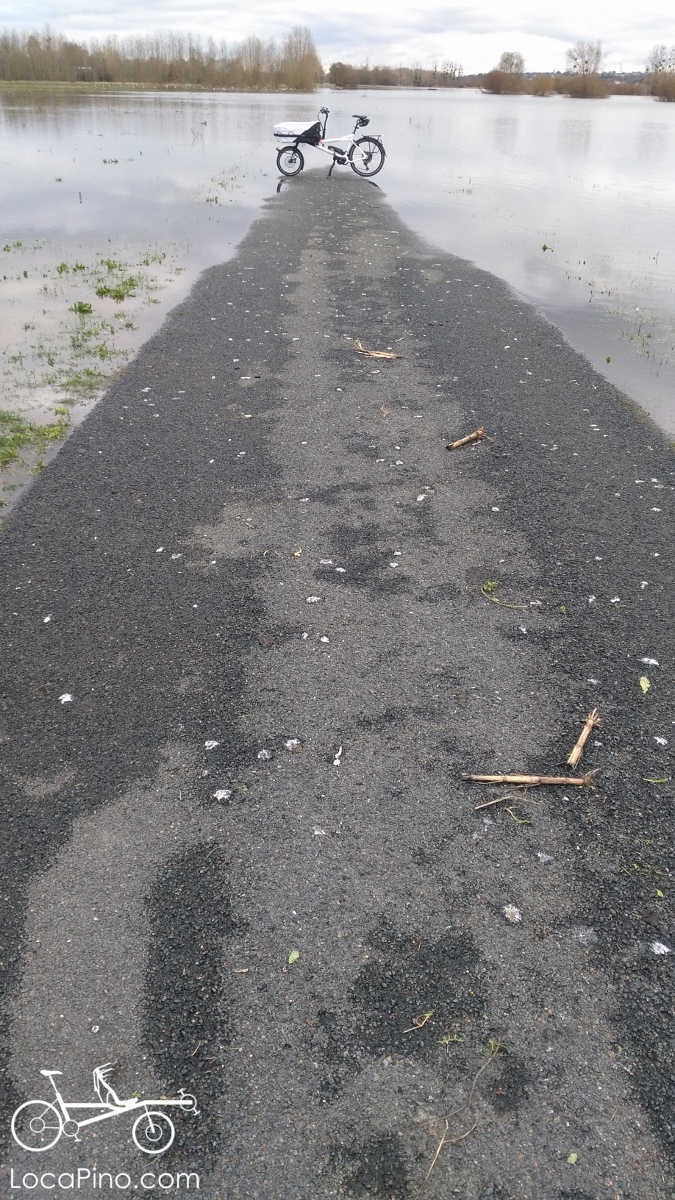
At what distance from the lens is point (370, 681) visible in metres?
4.06

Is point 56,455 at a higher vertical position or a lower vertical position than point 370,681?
higher

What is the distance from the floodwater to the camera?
32.2ft

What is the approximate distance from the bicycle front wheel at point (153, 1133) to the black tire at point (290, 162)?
1021 inches

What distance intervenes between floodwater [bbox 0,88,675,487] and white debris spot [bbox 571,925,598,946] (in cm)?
614

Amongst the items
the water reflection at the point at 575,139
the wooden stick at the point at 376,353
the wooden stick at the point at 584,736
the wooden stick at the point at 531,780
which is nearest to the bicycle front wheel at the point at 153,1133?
the wooden stick at the point at 531,780

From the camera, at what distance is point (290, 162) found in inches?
942

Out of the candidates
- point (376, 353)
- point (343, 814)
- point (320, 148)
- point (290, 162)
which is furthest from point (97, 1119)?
point (290, 162)

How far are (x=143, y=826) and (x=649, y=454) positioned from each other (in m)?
5.60

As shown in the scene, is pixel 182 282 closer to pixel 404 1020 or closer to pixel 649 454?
pixel 649 454

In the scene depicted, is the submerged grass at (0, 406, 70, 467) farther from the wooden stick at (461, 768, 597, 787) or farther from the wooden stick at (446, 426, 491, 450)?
the wooden stick at (461, 768, 597, 787)

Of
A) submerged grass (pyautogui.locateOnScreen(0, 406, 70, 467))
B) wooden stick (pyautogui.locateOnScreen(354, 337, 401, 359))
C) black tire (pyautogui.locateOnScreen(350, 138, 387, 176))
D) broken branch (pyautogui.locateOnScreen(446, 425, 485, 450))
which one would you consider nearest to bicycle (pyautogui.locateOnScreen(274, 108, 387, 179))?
black tire (pyautogui.locateOnScreen(350, 138, 387, 176))

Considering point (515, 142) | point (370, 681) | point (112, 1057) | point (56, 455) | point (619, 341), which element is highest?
point (515, 142)

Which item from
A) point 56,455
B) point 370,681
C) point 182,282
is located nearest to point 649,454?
point 370,681

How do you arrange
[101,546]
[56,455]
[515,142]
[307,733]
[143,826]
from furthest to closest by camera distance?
[515,142] < [56,455] < [101,546] < [307,733] < [143,826]
